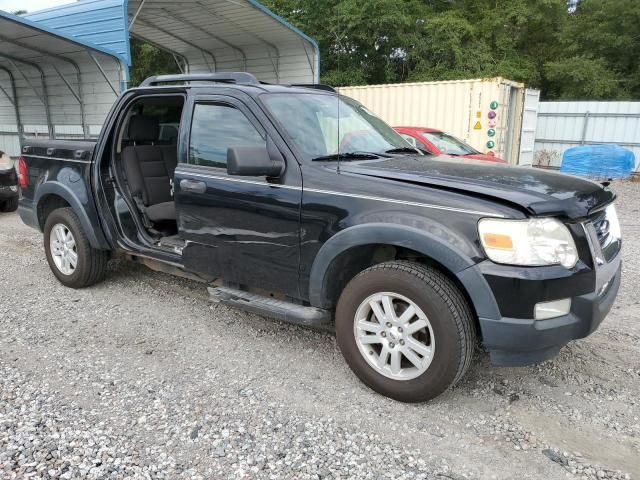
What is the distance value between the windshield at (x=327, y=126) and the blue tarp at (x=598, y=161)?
35.6 ft

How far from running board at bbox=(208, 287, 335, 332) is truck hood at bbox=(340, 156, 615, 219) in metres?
0.95

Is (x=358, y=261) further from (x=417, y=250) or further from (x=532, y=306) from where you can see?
(x=532, y=306)

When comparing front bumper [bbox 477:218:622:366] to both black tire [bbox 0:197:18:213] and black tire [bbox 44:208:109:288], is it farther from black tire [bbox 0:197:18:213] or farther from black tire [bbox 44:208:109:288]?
black tire [bbox 0:197:18:213]

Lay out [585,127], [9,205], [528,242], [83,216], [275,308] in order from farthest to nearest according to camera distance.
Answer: [585,127]
[9,205]
[83,216]
[275,308]
[528,242]

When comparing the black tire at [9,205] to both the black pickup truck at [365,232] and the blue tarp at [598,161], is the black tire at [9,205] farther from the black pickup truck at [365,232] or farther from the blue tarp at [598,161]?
the blue tarp at [598,161]

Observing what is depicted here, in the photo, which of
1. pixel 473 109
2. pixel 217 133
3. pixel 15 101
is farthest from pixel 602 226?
pixel 15 101

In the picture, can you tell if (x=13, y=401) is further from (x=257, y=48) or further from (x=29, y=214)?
(x=257, y=48)

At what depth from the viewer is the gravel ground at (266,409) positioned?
261 centimetres

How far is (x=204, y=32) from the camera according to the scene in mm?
15180

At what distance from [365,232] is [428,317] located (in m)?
0.60

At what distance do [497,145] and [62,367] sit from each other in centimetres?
1107

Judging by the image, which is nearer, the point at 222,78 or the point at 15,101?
the point at 222,78

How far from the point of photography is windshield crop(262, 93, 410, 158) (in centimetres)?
358

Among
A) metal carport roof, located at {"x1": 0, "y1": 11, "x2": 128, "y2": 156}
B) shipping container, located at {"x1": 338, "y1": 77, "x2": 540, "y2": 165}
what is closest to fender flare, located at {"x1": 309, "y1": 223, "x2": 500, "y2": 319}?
shipping container, located at {"x1": 338, "y1": 77, "x2": 540, "y2": 165}
